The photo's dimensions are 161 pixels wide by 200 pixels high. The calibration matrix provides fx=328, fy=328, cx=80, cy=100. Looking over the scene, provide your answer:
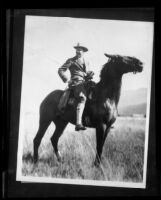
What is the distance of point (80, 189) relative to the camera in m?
1.35

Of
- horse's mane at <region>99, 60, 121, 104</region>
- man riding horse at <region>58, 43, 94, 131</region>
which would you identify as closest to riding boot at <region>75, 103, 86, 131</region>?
man riding horse at <region>58, 43, 94, 131</region>

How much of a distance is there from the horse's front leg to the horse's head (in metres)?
0.24

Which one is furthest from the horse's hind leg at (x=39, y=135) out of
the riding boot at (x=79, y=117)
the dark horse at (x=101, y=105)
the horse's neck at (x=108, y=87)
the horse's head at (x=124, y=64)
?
the horse's head at (x=124, y=64)

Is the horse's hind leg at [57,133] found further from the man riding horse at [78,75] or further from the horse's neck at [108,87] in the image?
the horse's neck at [108,87]

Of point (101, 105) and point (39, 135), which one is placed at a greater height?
point (101, 105)

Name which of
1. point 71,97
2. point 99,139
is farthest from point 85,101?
point 99,139

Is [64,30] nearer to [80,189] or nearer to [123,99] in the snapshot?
[123,99]

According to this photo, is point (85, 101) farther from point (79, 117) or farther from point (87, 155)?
point (87, 155)

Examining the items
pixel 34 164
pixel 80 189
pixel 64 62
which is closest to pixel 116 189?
pixel 80 189

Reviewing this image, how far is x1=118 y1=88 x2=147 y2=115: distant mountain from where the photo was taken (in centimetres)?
134

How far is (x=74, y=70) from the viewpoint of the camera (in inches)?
53.6

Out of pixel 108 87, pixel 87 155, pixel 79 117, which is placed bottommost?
pixel 87 155

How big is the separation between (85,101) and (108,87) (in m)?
0.11

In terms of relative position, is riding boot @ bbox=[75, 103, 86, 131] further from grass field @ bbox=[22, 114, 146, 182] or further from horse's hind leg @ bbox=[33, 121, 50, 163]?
horse's hind leg @ bbox=[33, 121, 50, 163]
